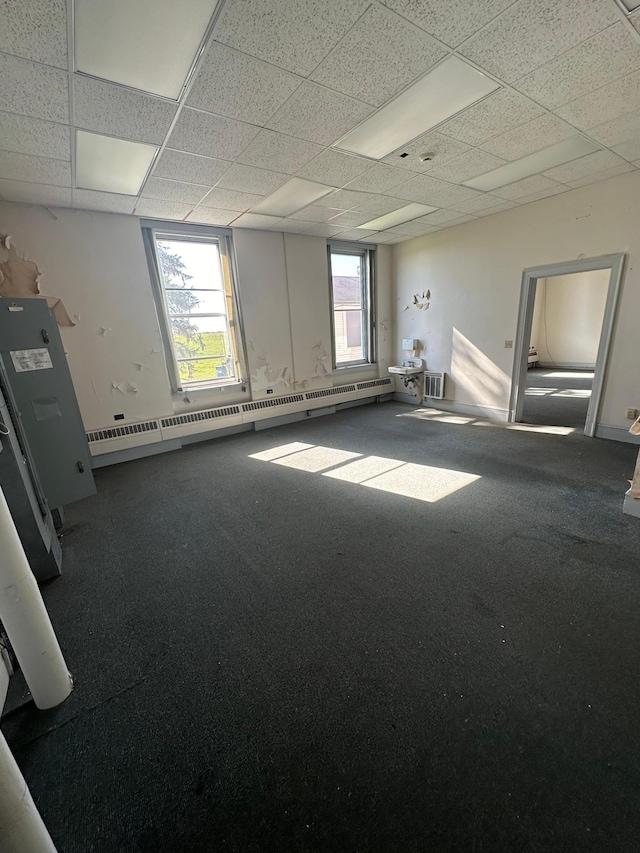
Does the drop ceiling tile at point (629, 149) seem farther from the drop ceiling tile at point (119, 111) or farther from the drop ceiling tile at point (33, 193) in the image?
the drop ceiling tile at point (33, 193)

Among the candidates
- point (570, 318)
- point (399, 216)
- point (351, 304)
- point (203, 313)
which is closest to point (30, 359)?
point (203, 313)

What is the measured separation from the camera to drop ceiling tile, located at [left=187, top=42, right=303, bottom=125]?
1.73m

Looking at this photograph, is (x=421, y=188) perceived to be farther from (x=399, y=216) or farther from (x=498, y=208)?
(x=498, y=208)

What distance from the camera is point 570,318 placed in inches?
328

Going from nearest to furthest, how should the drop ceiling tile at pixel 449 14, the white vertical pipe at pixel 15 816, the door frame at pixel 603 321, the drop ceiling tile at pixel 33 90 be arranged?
1. the white vertical pipe at pixel 15 816
2. the drop ceiling tile at pixel 449 14
3. the drop ceiling tile at pixel 33 90
4. the door frame at pixel 603 321

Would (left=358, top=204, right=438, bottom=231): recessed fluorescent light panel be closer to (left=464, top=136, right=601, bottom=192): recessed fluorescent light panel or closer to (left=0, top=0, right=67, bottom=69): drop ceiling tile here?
(left=464, top=136, right=601, bottom=192): recessed fluorescent light panel

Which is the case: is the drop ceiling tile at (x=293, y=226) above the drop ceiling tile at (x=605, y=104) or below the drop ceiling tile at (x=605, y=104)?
above

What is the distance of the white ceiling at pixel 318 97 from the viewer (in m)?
1.55

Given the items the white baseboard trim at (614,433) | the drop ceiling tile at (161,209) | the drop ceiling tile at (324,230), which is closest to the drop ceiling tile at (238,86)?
the drop ceiling tile at (161,209)

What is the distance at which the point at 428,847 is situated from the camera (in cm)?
95

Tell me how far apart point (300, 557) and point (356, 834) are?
1.29 m

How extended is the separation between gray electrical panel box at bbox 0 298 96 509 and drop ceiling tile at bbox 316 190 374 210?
2.94 m

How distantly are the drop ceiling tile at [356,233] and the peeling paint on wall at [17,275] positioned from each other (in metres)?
3.96

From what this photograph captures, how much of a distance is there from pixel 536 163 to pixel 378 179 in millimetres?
1459
